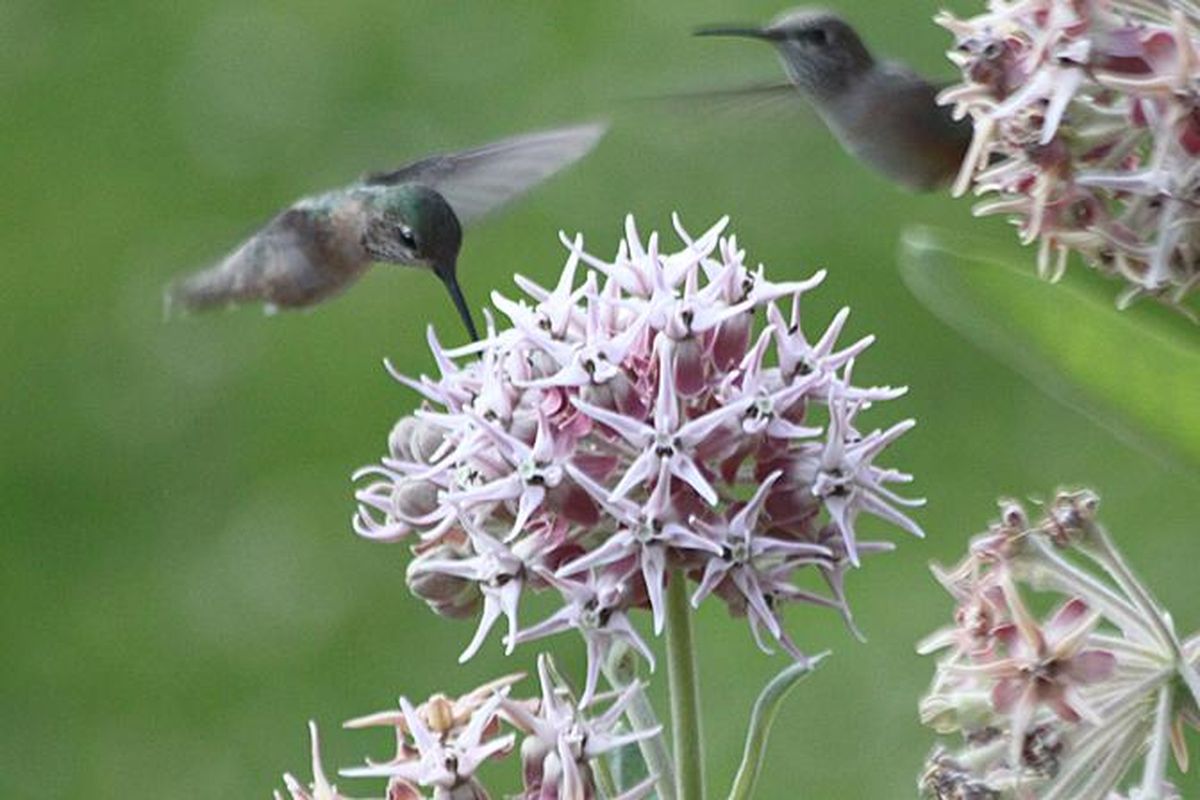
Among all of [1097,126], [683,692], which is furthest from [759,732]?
[1097,126]

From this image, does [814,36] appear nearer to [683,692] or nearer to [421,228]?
[421,228]

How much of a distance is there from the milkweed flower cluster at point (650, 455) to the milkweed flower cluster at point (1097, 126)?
0.53ft

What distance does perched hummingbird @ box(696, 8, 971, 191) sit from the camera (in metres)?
2.68

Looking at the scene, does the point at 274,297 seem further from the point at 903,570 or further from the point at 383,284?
the point at 383,284

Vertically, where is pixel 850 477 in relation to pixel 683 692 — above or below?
above

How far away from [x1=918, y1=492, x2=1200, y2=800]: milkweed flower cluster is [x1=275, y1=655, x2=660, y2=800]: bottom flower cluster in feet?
0.66

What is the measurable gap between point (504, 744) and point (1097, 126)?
1.80 feet

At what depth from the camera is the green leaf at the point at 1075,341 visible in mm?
1526

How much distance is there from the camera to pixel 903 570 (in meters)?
4.64

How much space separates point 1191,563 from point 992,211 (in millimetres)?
2980

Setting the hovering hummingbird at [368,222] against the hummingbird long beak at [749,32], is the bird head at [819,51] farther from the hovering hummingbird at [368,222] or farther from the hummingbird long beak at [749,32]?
the hovering hummingbird at [368,222]

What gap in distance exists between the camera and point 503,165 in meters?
2.84

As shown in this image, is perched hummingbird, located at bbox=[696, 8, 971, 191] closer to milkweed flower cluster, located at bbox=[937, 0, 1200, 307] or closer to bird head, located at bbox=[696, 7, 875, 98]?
bird head, located at bbox=[696, 7, 875, 98]

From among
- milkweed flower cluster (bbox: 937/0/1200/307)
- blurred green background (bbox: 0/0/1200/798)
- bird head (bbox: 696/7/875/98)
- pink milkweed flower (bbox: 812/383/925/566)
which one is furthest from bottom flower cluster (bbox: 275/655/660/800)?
blurred green background (bbox: 0/0/1200/798)
